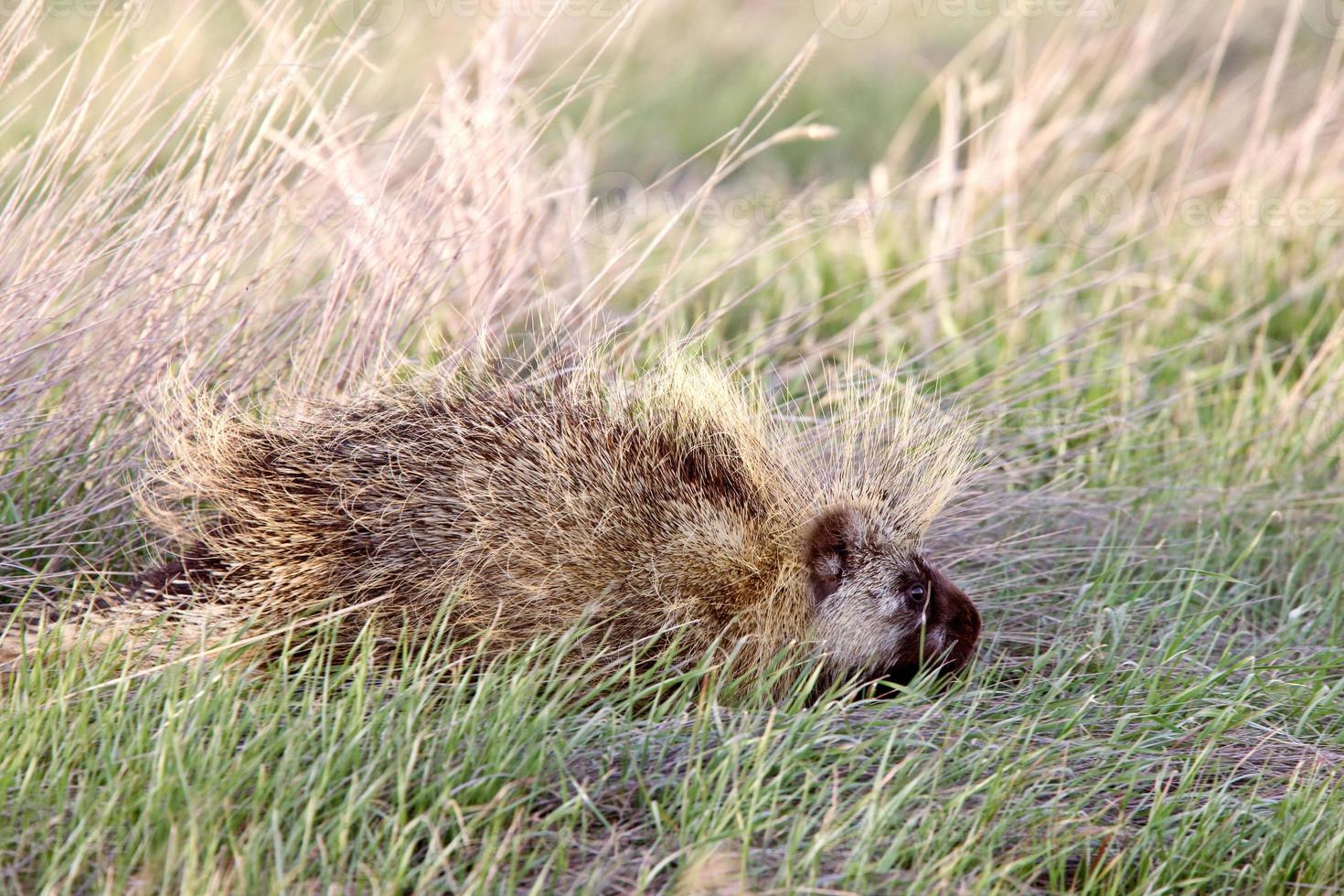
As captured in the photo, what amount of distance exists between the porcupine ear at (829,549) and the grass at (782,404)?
0.35 meters

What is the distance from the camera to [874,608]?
3072 mm

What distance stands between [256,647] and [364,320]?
1.20 meters

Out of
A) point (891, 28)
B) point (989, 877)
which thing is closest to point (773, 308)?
point (989, 877)

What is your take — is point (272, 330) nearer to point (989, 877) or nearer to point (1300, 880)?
point (989, 877)

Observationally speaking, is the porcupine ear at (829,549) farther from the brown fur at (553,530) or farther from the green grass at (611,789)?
→ the green grass at (611,789)

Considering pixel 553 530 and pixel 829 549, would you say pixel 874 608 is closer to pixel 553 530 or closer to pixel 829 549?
pixel 829 549

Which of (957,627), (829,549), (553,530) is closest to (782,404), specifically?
(829,549)

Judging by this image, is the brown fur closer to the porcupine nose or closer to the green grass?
the porcupine nose

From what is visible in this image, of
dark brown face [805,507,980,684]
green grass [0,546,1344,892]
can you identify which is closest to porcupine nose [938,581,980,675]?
dark brown face [805,507,980,684]

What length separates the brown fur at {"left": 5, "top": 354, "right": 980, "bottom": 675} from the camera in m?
2.81

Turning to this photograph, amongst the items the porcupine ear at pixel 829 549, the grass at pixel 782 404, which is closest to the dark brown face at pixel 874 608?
the porcupine ear at pixel 829 549

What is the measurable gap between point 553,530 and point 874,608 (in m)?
0.79

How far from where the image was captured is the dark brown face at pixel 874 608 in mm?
3045

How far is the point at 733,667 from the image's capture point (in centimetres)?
293
